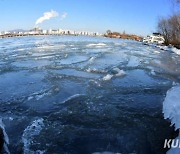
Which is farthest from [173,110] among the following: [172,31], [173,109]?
[172,31]

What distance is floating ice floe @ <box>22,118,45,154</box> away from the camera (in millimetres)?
6901

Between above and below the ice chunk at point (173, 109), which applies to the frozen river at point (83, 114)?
below

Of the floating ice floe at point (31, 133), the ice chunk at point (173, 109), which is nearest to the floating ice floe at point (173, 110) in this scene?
the ice chunk at point (173, 109)

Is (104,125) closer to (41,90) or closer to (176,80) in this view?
(41,90)

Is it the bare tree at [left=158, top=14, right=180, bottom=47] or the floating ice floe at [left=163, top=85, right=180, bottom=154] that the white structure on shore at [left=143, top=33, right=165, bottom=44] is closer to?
the bare tree at [left=158, top=14, right=180, bottom=47]

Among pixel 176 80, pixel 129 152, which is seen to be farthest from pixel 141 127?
pixel 176 80

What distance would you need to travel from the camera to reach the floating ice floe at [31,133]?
22.6 feet

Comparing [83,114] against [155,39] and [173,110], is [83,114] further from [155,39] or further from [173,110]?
[155,39]

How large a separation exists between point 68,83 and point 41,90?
185cm

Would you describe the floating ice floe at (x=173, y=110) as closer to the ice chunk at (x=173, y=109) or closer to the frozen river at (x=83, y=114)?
the ice chunk at (x=173, y=109)

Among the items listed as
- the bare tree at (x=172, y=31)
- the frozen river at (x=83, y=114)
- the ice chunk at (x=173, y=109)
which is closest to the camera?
the frozen river at (x=83, y=114)

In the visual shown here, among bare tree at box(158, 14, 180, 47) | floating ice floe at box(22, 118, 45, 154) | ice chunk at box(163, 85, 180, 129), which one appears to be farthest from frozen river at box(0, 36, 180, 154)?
bare tree at box(158, 14, 180, 47)

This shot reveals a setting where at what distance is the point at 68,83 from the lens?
14.2m

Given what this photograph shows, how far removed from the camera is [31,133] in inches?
309
